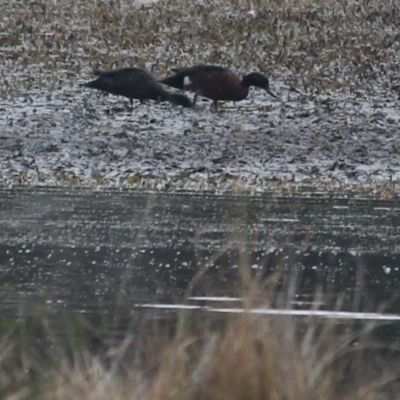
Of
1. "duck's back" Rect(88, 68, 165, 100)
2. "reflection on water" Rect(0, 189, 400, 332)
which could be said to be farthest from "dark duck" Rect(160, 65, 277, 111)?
"reflection on water" Rect(0, 189, 400, 332)

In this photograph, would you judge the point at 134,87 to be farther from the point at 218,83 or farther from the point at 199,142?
Answer: the point at 199,142

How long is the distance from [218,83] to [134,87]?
1032 millimetres

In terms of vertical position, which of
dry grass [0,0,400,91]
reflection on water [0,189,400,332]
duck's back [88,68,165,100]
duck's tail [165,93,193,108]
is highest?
reflection on water [0,189,400,332]

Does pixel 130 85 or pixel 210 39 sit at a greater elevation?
pixel 130 85

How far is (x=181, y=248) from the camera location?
1029cm

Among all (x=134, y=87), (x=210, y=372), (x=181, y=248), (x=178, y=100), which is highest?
(x=210, y=372)

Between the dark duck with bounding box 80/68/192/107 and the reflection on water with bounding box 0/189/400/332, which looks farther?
the dark duck with bounding box 80/68/192/107

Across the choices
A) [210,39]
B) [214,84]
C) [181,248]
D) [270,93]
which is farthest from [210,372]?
[210,39]

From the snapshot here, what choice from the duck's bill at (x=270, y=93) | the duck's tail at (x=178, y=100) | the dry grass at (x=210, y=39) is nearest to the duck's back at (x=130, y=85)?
the duck's tail at (x=178, y=100)

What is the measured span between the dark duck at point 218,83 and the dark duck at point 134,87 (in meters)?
0.30

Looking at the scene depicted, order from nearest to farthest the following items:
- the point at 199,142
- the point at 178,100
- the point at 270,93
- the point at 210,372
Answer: the point at 210,372
the point at 199,142
the point at 178,100
the point at 270,93

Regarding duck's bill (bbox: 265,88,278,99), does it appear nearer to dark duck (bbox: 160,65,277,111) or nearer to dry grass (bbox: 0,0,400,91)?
dark duck (bbox: 160,65,277,111)

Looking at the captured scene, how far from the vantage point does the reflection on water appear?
8.61 metres

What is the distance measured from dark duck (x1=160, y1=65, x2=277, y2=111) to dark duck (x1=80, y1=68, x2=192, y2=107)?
30 centimetres
